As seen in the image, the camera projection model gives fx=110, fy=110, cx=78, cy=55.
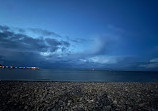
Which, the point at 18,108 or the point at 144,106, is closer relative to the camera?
the point at 18,108

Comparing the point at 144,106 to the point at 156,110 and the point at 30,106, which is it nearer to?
the point at 156,110

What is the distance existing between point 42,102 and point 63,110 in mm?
2950

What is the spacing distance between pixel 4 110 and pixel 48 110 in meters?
3.57

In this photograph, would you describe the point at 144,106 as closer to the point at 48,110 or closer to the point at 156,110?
the point at 156,110

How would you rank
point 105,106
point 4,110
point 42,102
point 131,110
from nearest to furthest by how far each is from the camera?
point 4,110
point 131,110
point 105,106
point 42,102

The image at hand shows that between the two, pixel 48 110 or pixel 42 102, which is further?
pixel 42 102

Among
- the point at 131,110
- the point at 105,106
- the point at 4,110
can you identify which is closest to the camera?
the point at 4,110

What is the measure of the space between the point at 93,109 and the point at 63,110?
2.65m

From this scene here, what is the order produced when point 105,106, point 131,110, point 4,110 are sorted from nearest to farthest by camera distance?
1. point 4,110
2. point 131,110
3. point 105,106

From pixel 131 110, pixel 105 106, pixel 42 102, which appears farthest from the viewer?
pixel 42 102

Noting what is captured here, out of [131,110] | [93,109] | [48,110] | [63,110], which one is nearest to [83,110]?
[93,109]

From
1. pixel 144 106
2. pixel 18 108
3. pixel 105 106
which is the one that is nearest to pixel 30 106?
pixel 18 108

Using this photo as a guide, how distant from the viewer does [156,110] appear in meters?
9.67

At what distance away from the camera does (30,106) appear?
1018cm
